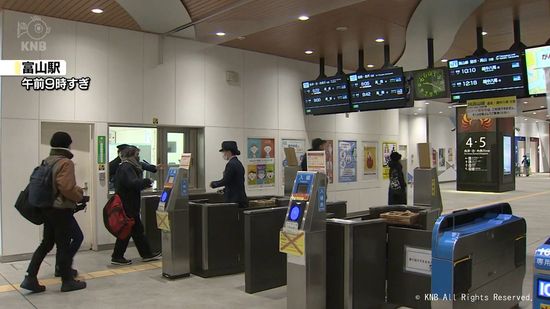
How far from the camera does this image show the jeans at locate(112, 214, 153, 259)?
6162mm

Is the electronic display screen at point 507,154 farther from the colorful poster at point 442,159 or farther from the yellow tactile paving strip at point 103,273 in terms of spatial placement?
the yellow tactile paving strip at point 103,273

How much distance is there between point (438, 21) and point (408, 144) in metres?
14.0

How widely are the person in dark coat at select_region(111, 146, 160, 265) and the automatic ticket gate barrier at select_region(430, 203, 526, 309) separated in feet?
12.8

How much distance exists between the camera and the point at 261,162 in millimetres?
9016

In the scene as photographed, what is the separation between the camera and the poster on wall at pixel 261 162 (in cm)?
885

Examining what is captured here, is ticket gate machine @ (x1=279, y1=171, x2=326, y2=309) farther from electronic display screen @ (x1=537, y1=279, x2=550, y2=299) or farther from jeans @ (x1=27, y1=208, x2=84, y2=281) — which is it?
jeans @ (x1=27, y1=208, x2=84, y2=281)

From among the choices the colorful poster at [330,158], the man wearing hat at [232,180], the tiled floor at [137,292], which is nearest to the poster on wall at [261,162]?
the colorful poster at [330,158]

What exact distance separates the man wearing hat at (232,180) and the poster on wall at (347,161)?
4.66m

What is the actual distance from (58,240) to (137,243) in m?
1.57

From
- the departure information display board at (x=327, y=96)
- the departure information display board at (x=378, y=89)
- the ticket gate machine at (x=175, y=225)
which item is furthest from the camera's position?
the departure information display board at (x=327, y=96)

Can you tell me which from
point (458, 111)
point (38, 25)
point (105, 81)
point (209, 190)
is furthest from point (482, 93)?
point (458, 111)

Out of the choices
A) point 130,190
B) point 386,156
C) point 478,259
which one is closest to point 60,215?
point 130,190

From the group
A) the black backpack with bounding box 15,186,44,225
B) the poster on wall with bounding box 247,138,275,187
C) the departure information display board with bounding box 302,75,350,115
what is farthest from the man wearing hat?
the departure information display board with bounding box 302,75,350,115

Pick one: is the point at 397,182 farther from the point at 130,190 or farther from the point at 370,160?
the point at 130,190
